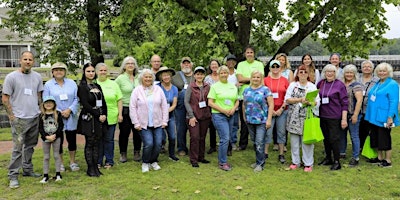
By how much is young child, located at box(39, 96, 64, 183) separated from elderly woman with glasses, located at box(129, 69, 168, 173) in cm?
112

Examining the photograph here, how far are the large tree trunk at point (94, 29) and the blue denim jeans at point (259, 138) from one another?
782 centimetres

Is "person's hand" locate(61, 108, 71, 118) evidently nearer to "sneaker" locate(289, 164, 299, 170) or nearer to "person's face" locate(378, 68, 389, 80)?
"sneaker" locate(289, 164, 299, 170)

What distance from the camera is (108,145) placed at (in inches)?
253

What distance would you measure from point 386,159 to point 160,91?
3989 mm

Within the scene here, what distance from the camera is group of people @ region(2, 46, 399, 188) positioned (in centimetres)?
565

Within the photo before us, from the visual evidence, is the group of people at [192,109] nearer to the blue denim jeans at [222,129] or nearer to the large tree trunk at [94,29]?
the blue denim jeans at [222,129]

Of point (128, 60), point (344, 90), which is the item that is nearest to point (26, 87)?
point (128, 60)

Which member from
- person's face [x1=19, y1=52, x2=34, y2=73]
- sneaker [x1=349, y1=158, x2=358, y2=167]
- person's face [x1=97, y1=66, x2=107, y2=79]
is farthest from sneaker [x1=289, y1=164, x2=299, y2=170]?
person's face [x1=19, y1=52, x2=34, y2=73]

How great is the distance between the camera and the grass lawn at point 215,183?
518cm

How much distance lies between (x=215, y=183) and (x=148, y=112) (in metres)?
1.54

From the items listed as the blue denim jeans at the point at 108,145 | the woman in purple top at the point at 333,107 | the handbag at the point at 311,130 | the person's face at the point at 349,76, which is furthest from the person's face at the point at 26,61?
the person's face at the point at 349,76

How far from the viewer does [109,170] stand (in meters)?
6.32

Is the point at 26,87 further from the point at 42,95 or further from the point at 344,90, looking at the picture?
the point at 344,90

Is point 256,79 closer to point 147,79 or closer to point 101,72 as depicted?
point 147,79
